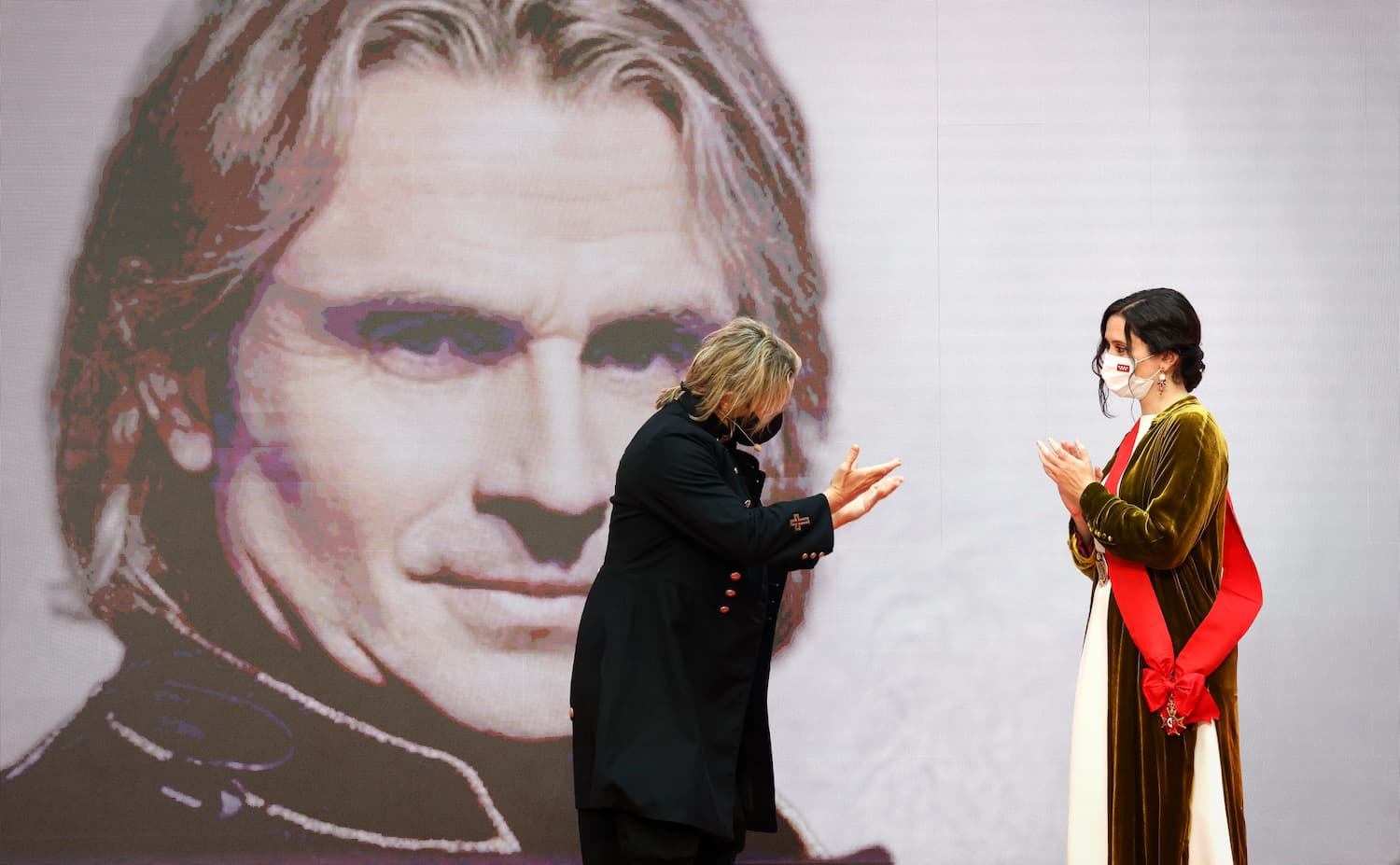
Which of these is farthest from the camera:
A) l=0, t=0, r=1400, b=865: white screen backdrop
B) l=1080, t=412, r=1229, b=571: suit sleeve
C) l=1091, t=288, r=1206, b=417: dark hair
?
l=0, t=0, r=1400, b=865: white screen backdrop

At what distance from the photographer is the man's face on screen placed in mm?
3473

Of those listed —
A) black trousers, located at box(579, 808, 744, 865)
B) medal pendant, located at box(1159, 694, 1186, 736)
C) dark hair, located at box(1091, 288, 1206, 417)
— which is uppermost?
dark hair, located at box(1091, 288, 1206, 417)


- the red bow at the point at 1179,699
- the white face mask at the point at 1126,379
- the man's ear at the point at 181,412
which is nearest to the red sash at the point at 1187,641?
the red bow at the point at 1179,699

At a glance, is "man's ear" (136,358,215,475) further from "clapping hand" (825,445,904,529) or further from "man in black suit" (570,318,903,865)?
"clapping hand" (825,445,904,529)

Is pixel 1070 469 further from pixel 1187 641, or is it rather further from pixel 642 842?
pixel 642 842

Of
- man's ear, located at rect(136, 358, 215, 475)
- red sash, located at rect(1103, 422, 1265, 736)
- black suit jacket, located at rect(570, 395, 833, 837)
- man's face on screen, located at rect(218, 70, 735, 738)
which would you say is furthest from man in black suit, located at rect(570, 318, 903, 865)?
man's ear, located at rect(136, 358, 215, 475)

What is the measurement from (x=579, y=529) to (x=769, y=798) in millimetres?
1326

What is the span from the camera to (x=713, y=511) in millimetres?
2158

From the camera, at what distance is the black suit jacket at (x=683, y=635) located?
2.15m

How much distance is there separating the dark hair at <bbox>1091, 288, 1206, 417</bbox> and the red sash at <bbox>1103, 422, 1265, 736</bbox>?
15.0 inches

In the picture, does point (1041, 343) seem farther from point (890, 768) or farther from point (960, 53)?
point (890, 768)

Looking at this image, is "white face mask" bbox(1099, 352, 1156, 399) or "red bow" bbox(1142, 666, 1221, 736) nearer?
"red bow" bbox(1142, 666, 1221, 736)

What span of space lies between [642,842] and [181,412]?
208 centimetres

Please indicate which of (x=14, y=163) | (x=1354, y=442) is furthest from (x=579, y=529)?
(x=1354, y=442)
